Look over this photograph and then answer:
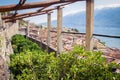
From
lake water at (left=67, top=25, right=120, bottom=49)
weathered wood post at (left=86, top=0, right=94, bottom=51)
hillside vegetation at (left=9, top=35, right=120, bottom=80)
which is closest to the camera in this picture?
hillside vegetation at (left=9, top=35, right=120, bottom=80)

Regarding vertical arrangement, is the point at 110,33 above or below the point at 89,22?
below

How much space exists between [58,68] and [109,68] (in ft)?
3.34

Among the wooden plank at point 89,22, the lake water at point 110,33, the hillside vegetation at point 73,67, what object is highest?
the wooden plank at point 89,22

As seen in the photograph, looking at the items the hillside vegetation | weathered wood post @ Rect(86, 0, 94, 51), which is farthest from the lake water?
the hillside vegetation

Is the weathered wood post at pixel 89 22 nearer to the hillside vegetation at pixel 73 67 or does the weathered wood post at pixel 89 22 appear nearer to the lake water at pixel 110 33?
the lake water at pixel 110 33

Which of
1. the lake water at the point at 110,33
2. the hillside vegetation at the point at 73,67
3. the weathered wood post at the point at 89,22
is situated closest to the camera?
the hillside vegetation at the point at 73,67

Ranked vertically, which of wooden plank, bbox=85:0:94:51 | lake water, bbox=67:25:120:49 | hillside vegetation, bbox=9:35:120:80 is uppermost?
wooden plank, bbox=85:0:94:51

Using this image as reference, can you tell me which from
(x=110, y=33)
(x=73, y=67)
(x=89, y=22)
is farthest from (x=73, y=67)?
(x=110, y=33)

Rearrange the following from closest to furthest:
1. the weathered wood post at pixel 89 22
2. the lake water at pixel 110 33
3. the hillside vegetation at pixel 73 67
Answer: the hillside vegetation at pixel 73 67 → the lake water at pixel 110 33 → the weathered wood post at pixel 89 22

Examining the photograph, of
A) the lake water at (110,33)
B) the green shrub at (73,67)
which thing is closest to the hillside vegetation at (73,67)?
the green shrub at (73,67)

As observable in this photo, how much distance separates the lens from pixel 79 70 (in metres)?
4.59

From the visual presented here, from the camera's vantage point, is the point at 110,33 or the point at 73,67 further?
the point at 110,33

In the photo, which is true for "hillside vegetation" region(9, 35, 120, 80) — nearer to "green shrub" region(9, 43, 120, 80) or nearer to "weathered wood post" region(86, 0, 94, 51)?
"green shrub" region(9, 43, 120, 80)

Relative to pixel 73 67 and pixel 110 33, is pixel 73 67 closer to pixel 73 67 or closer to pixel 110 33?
pixel 73 67
